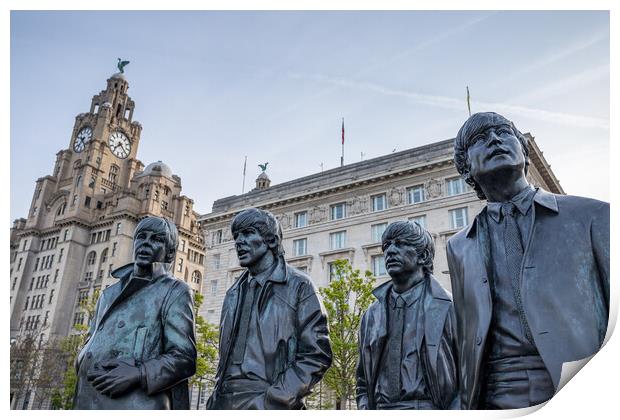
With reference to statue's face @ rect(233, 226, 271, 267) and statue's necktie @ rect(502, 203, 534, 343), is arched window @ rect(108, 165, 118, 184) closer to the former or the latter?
statue's face @ rect(233, 226, 271, 267)

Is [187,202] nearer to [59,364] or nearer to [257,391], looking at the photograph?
[59,364]

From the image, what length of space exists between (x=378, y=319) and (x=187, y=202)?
59162mm

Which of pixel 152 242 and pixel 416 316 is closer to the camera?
pixel 416 316

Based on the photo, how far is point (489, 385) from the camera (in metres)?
2.62

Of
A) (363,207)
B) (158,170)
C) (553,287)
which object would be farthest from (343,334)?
(158,170)

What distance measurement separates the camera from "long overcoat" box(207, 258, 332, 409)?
3.51 m

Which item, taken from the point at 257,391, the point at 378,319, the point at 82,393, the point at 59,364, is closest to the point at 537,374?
the point at 378,319

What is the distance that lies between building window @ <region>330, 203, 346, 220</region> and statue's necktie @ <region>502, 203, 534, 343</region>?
27.6 metres

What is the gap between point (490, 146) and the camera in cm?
290

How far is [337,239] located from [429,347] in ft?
86.4

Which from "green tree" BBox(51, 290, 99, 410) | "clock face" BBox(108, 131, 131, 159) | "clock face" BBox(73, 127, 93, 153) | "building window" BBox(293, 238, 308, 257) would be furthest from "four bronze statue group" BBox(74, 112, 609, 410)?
"clock face" BBox(73, 127, 93, 153)

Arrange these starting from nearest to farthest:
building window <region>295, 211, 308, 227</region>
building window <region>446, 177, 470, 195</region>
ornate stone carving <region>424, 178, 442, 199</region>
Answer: building window <region>446, 177, 470, 195</region>
ornate stone carving <region>424, 178, 442, 199</region>
building window <region>295, 211, 308, 227</region>

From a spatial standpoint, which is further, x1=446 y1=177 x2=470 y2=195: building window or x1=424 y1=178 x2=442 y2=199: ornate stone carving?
x1=424 y1=178 x2=442 y2=199: ornate stone carving

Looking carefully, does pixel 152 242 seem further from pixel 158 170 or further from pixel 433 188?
pixel 158 170
